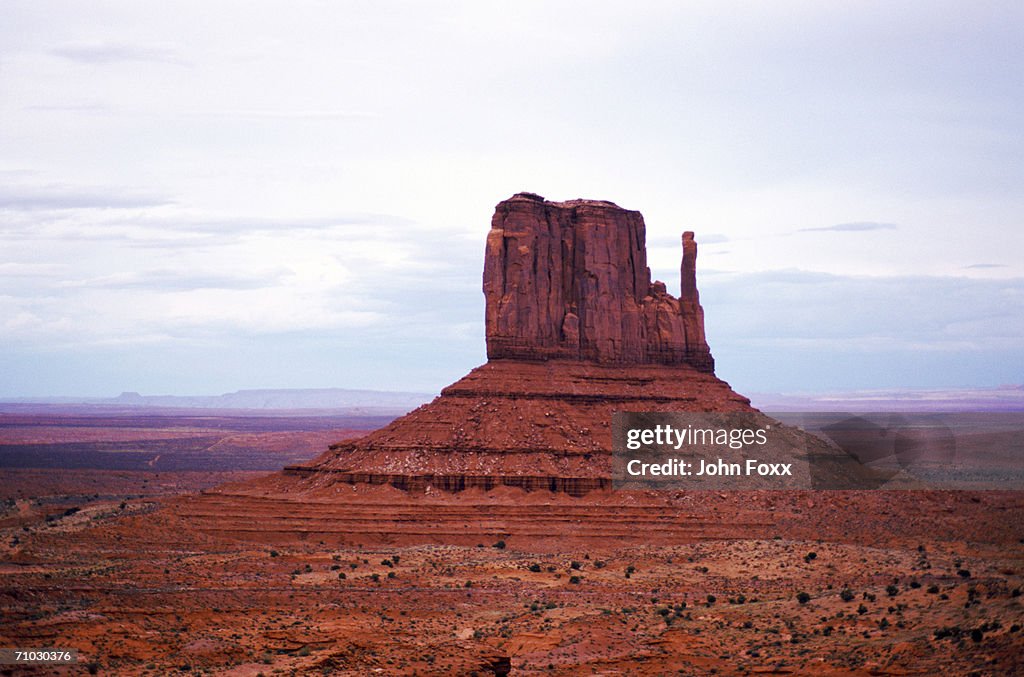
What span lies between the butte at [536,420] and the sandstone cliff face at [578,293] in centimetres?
10

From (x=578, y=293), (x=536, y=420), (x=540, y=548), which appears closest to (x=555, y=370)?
(x=536, y=420)

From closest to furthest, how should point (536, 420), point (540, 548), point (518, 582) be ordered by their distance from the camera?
point (518, 582), point (540, 548), point (536, 420)

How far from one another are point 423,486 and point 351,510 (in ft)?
17.2

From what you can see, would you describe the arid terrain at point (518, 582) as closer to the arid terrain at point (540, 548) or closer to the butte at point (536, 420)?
the arid terrain at point (540, 548)

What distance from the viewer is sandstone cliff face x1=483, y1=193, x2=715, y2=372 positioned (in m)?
96.9

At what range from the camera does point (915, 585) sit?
52.5 meters

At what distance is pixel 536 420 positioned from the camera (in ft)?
A: 302

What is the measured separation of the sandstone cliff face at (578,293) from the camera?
96.9 metres

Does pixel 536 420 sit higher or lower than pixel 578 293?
lower

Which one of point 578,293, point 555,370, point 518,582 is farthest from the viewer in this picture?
point 578,293

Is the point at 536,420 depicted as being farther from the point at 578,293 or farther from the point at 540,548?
the point at 540,548

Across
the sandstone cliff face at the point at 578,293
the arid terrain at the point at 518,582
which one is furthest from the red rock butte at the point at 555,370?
the arid terrain at the point at 518,582

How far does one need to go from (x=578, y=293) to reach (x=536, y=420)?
11.6 metres

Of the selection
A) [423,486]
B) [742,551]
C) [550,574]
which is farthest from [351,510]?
[742,551]
